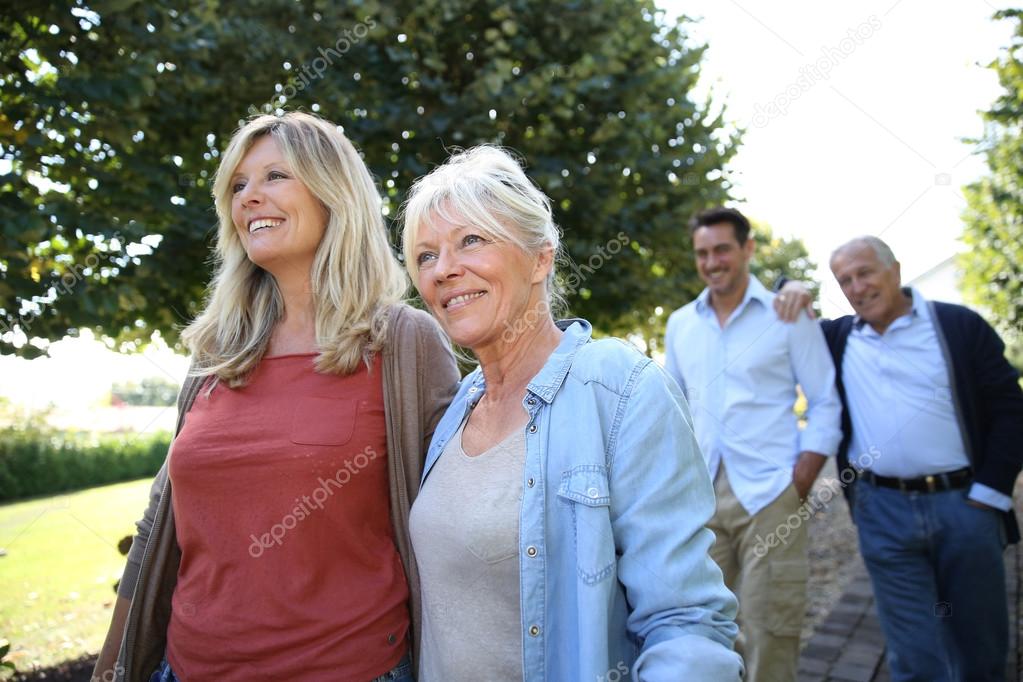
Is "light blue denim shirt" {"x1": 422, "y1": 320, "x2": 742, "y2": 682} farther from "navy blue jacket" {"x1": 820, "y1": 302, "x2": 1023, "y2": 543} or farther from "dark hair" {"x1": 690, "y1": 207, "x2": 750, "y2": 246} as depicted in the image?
"dark hair" {"x1": 690, "y1": 207, "x2": 750, "y2": 246}

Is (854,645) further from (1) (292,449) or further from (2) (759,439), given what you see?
(1) (292,449)

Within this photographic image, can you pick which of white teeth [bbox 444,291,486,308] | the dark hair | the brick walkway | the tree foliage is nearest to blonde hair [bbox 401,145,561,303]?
white teeth [bbox 444,291,486,308]

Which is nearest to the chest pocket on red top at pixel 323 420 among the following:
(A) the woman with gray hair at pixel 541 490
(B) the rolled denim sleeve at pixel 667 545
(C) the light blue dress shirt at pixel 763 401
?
(A) the woman with gray hair at pixel 541 490

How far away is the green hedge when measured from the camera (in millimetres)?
6684

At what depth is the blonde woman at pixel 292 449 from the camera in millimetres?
1980

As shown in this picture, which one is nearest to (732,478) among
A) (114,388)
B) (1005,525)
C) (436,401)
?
(1005,525)

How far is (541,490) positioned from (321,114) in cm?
487

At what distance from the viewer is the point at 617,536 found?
1608 mm

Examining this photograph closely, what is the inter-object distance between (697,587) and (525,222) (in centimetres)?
91

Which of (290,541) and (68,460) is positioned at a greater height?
(68,460)

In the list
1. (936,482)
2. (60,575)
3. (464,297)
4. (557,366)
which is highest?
(464,297)

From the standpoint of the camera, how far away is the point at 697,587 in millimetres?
1512

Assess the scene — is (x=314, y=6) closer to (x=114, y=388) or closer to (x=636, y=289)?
(x=114, y=388)

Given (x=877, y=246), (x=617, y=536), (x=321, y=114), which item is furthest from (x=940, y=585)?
(x=321, y=114)
